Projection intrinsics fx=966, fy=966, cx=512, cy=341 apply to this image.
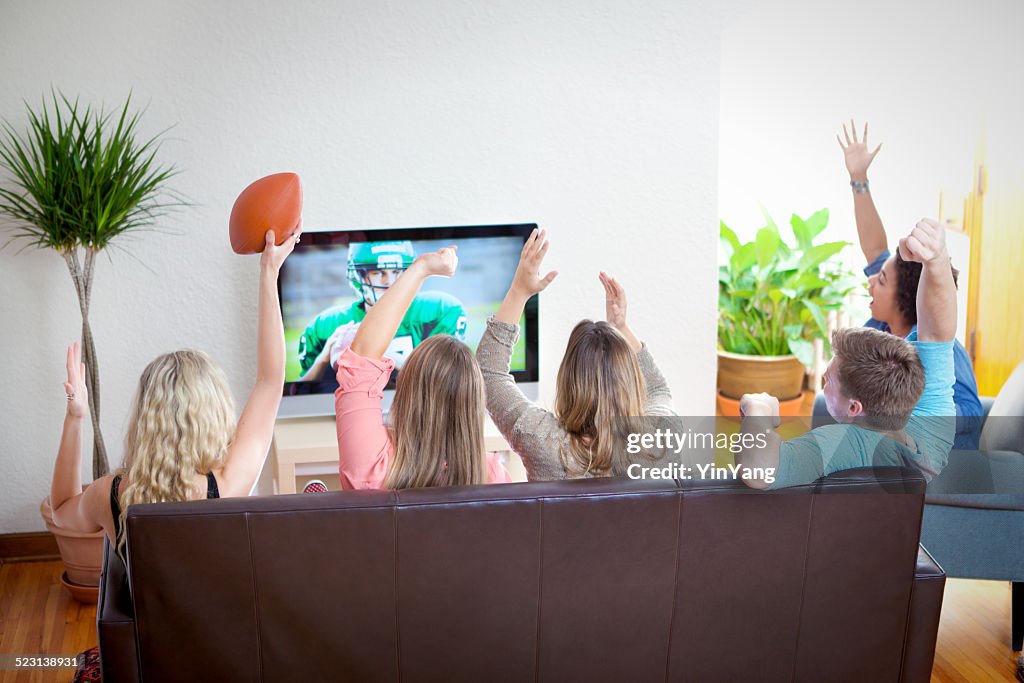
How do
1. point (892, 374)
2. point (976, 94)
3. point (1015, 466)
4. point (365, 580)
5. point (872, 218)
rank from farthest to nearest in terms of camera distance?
point (976, 94)
point (872, 218)
point (1015, 466)
point (892, 374)
point (365, 580)

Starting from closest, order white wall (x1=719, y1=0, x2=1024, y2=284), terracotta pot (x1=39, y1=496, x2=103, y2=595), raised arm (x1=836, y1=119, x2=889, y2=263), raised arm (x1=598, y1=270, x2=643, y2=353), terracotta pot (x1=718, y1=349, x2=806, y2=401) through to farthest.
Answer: raised arm (x1=598, y1=270, x2=643, y2=353)
terracotta pot (x1=39, y1=496, x2=103, y2=595)
raised arm (x1=836, y1=119, x2=889, y2=263)
white wall (x1=719, y1=0, x2=1024, y2=284)
terracotta pot (x1=718, y1=349, x2=806, y2=401)

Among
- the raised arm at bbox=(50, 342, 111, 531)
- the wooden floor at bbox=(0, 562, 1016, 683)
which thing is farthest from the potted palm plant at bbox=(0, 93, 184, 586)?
the raised arm at bbox=(50, 342, 111, 531)

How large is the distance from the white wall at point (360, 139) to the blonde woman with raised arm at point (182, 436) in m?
1.36

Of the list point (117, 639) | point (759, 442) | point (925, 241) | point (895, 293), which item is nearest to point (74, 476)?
point (117, 639)

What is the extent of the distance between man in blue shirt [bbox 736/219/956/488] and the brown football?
1.39m

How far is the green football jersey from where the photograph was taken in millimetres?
3537

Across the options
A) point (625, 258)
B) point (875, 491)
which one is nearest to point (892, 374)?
point (875, 491)

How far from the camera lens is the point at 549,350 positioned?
3.79 meters

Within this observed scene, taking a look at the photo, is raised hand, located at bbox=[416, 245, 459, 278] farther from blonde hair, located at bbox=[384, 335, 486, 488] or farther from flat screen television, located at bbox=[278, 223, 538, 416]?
flat screen television, located at bbox=[278, 223, 538, 416]

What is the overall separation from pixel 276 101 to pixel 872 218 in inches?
82.4

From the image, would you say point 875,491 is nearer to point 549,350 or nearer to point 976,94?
point 549,350

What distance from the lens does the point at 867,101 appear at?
16.4 ft

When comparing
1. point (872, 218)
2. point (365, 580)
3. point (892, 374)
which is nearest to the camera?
point (365, 580)

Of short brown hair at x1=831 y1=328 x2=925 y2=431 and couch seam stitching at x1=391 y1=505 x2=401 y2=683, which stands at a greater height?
short brown hair at x1=831 y1=328 x2=925 y2=431
